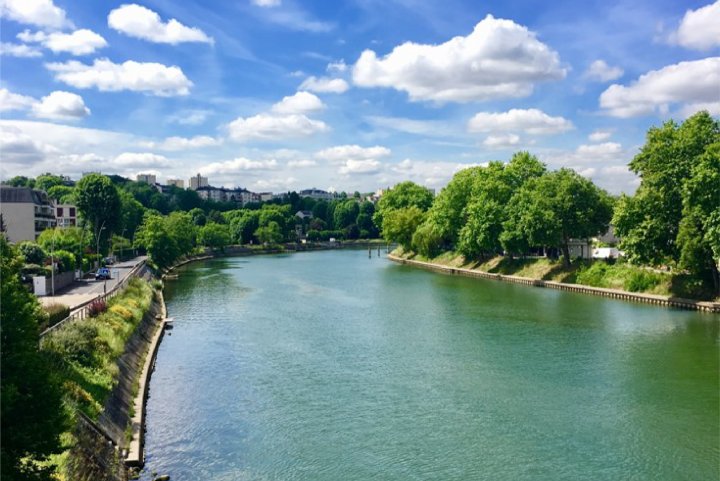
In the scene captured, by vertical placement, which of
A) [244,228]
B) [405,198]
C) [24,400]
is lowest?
[24,400]

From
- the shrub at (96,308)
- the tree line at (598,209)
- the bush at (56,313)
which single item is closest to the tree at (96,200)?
the tree line at (598,209)

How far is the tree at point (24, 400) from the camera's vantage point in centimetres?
1342

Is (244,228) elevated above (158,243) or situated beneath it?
elevated above

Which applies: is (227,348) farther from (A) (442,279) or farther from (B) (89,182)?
(B) (89,182)

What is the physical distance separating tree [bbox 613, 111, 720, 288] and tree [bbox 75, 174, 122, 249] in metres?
75.9

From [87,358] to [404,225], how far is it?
3945 inches

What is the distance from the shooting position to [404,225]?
12394cm

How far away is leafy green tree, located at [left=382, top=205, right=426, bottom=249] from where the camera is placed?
123688 mm

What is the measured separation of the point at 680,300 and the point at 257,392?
1701 inches

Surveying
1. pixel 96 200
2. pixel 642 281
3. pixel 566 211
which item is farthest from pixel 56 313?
pixel 96 200

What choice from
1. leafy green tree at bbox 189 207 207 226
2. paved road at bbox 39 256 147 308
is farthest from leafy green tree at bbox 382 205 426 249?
leafy green tree at bbox 189 207 207 226

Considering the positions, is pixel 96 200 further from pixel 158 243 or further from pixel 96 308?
pixel 96 308

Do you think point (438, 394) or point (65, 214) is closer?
point (438, 394)

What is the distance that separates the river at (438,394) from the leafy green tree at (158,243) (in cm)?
3956
